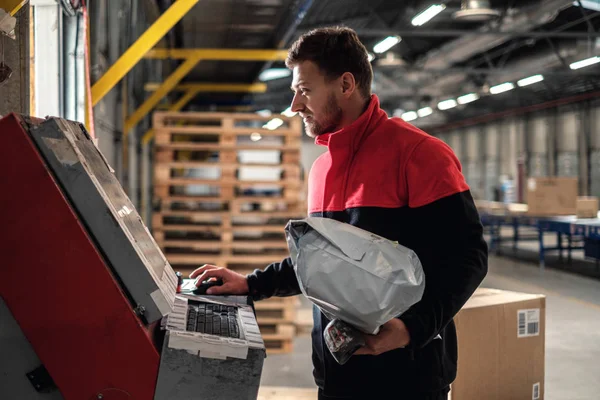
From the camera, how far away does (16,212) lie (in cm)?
120

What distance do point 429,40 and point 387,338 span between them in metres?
14.5

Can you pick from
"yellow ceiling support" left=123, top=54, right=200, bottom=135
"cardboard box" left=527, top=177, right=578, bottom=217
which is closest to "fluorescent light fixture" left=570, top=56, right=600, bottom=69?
"cardboard box" left=527, top=177, right=578, bottom=217

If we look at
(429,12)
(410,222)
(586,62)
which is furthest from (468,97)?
(410,222)

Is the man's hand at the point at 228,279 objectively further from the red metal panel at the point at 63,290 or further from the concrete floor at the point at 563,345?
the concrete floor at the point at 563,345

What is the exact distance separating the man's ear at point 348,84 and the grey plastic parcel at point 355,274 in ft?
1.56

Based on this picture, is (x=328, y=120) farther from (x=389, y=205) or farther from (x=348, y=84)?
(x=389, y=205)

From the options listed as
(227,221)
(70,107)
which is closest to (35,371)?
(70,107)

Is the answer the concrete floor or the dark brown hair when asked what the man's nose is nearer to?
the dark brown hair

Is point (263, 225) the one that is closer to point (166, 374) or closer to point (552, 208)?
point (166, 374)

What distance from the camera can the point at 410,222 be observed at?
156cm

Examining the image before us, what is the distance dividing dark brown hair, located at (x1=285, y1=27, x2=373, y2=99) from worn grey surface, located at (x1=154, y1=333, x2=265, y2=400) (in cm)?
84

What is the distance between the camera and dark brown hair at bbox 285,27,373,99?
1636 millimetres

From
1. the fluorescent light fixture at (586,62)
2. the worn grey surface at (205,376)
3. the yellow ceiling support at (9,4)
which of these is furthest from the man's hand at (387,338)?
the fluorescent light fixture at (586,62)

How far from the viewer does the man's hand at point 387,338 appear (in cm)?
134
